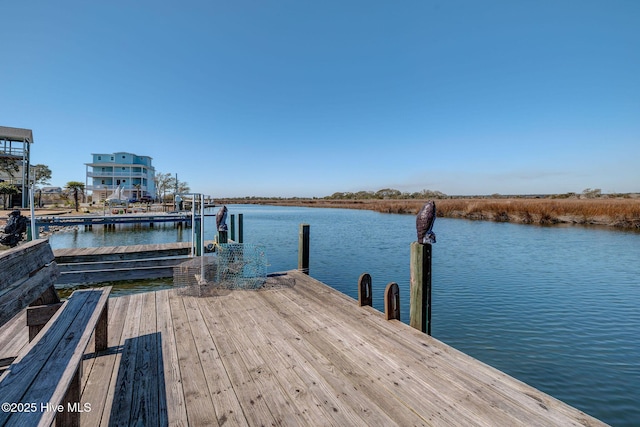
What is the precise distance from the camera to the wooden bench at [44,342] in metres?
1.56

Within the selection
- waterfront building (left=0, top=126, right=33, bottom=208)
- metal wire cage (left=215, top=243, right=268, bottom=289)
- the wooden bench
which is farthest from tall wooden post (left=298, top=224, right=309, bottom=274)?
waterfront building (left=0, top=126, right=33, bottom=208)

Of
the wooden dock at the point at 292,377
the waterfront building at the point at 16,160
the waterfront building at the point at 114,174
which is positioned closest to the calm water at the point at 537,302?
the wooden dock at the point at 292,377

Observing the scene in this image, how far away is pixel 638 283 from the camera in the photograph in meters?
9.16

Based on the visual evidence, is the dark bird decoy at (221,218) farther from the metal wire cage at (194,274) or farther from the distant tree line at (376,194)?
the distant tree line at (376,194)

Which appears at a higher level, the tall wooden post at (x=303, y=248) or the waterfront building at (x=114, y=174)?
the waterfront building at (x=114, y=174)

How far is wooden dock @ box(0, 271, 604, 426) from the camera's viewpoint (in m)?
2.32

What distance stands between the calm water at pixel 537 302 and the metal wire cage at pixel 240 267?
3427mm

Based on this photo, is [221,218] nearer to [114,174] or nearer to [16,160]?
[16,160]

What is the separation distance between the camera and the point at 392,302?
4219 millimetres

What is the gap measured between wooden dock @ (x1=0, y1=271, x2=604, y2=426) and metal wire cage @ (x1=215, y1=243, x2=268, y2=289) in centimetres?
148

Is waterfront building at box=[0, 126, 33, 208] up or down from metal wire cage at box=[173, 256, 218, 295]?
up

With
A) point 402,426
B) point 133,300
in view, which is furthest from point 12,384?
point 133,300

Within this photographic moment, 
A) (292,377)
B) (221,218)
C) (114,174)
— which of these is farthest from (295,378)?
(114,174)

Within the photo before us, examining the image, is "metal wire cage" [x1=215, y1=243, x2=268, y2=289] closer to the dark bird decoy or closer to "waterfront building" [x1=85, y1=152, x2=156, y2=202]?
the dark bird decoy
